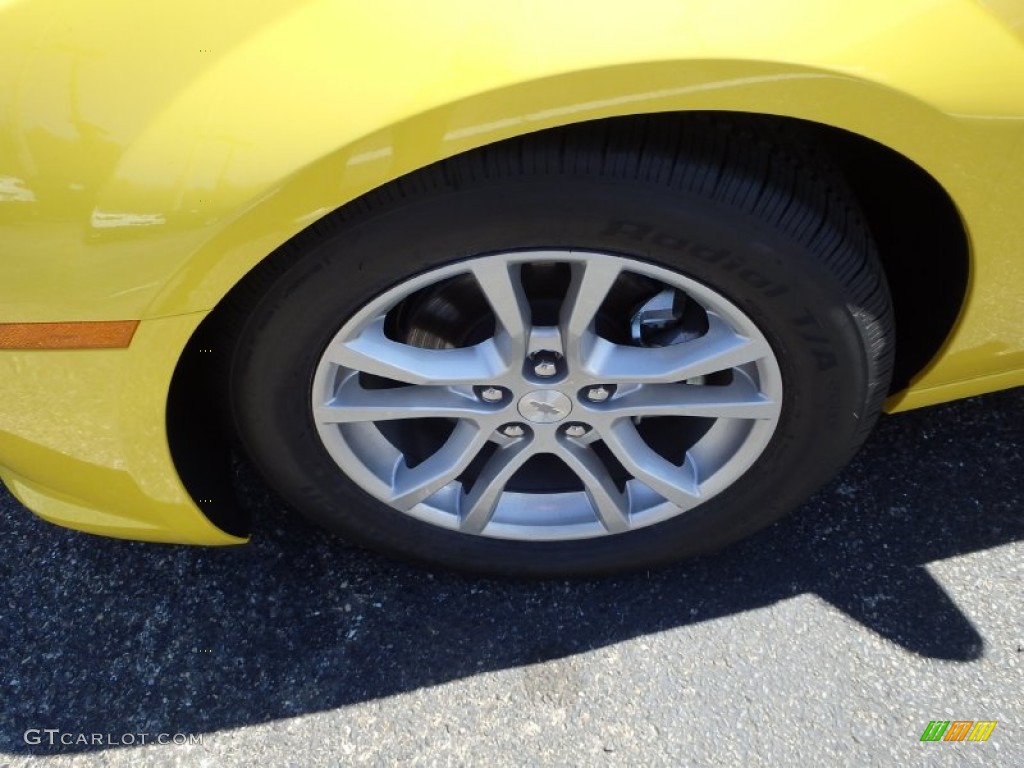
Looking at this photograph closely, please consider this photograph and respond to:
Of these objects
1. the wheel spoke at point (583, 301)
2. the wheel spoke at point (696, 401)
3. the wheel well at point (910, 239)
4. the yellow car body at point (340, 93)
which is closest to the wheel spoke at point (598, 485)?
the wheel spoke at point (696, 401)

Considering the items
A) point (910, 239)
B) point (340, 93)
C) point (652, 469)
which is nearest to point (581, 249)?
point (340, 93)

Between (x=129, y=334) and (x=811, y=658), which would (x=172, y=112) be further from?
(x=811, y=658)

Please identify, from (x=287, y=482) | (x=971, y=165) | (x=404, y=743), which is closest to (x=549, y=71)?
(x=971, y=165)

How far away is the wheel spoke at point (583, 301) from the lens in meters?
1.35

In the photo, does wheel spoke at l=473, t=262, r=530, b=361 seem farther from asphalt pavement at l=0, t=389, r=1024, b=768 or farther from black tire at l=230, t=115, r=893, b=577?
asphalt pavement at l=0, t=389, r=1024, b=768

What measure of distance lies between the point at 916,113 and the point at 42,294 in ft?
3.95

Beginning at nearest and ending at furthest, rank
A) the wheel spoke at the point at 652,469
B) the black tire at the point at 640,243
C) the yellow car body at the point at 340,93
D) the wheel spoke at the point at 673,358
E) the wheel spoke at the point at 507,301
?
the yellow car body at the point at 340,93, the black tire at the point at 640,243, the wheel spoke at the point at 507,301, the wheel spoke at the point at 673,358, the wheel spoke at the point at 652,469

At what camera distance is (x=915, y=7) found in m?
1.17

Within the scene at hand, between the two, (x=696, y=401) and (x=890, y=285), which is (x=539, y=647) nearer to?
(x=696, y=401)

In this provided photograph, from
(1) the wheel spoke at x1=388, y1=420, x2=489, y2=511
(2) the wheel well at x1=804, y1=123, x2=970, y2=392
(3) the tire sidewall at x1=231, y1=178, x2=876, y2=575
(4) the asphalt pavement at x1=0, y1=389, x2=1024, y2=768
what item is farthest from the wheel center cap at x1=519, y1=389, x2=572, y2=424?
(2) the wheel well at x1=804, y1=123, x2=970, y2=392

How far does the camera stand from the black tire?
124 cm

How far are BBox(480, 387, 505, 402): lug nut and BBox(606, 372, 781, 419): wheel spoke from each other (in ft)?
0.62

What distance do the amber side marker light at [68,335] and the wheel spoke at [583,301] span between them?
0.64m

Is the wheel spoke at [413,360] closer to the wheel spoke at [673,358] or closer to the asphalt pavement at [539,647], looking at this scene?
the wheel spoke at [673,358]
